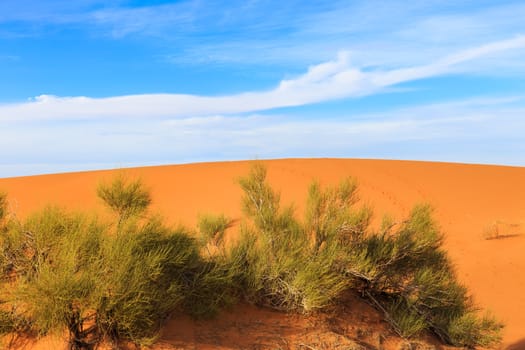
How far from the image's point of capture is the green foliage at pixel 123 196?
7.57 meters

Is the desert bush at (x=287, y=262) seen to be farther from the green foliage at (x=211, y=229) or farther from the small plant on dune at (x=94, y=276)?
the green foliage at (x=211, y=229)

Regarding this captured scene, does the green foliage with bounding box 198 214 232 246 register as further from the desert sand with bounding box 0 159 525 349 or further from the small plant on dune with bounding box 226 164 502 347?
the desert sand with bounding box 0 159 525 349

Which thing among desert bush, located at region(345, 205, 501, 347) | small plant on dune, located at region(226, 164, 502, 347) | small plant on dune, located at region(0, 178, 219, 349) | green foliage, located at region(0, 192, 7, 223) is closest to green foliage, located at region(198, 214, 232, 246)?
small plant on dune, located at region(226, 164, 502, 347)

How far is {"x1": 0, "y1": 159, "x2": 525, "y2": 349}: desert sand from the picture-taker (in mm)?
14305

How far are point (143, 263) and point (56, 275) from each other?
94 centimetres

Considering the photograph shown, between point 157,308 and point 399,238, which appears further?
point 399,238

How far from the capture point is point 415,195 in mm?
22781

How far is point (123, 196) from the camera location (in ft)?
25.1

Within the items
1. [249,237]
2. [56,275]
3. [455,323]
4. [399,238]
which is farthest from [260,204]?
[56,275]

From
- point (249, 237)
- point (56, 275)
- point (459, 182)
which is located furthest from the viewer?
point (459, 182)

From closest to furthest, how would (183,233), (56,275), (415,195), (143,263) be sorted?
(56,275) < (143,263) < (183,233) < (415,195)

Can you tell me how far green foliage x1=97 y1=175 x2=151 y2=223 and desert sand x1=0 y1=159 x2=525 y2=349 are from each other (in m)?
4.90

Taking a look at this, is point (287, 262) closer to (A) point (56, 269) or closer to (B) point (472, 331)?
(A) point (56, 269)

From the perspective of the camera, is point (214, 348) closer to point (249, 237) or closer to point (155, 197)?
point (249, 237)
